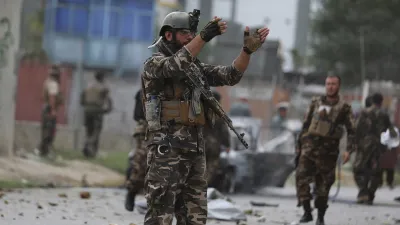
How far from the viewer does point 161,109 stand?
25.2 feet

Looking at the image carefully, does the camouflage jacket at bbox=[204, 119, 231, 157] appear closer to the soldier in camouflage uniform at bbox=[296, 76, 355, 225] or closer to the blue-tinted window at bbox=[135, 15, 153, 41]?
the soldier in camouflage uniform at bbox=[296, 76, 355, 225]

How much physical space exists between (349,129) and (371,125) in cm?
500

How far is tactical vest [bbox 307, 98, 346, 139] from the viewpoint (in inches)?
471

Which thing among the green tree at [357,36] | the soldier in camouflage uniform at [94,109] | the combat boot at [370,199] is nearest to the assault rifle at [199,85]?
the combat boot at [370,199]

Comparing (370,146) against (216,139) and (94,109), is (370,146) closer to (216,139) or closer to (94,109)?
(216,139)

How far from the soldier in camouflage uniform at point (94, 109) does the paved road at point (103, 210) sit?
5053 millimetres

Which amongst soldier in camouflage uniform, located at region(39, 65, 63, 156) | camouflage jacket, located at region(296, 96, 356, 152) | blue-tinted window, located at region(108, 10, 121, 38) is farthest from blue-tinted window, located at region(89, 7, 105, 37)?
camouflage jacket, located at region(296, 96, 356, 152)

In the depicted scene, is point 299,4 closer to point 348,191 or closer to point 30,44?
point 30,44

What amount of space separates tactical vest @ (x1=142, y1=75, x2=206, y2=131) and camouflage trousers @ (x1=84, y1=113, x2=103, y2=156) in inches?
532

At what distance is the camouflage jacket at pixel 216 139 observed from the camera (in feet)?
50.6

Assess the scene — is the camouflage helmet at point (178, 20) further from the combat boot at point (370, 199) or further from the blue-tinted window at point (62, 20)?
the blue-tinted window at point (62, 20)

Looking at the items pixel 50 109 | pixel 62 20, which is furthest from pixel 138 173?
pixel 62 20

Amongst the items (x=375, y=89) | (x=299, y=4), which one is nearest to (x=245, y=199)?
(x=375, y=89)

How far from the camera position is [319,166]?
1197cm
